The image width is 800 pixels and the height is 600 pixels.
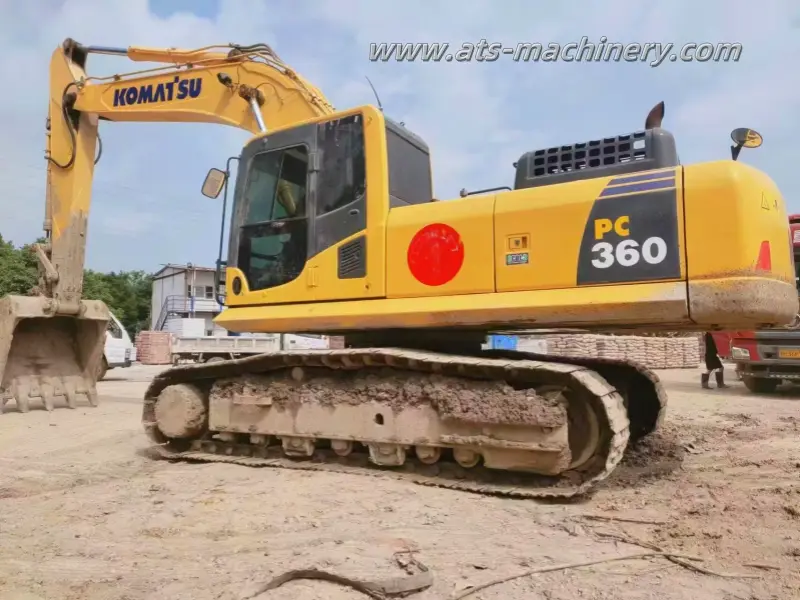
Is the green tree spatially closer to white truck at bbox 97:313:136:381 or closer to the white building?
the white building

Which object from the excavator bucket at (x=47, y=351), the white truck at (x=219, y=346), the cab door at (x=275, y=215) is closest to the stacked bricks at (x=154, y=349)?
the white truck at (x=219, y=346)

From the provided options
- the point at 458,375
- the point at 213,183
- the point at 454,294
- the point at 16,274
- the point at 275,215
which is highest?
the point at 16,274

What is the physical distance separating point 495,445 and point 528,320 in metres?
0.88

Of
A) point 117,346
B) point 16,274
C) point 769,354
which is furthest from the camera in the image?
point 16,274

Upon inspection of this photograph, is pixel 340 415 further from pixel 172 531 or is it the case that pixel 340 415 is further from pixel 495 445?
pixel 172 531

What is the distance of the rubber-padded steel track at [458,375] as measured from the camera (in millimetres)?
4125

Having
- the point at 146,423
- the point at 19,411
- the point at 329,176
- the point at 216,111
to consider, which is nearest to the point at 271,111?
the point at 216,111

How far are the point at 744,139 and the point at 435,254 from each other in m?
2.42

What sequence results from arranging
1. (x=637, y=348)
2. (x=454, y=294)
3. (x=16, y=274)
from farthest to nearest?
(x=16, y=274)
(x=637, y=348)
(x=454, y=294)

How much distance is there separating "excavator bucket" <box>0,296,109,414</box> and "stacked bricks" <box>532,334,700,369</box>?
1212 centimetres

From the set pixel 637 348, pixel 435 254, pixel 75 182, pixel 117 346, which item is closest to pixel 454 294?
pixel 435 254

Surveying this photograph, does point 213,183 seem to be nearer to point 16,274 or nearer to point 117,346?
point 117,346

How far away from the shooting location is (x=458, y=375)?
15.0ft

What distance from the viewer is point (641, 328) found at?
4.46m
